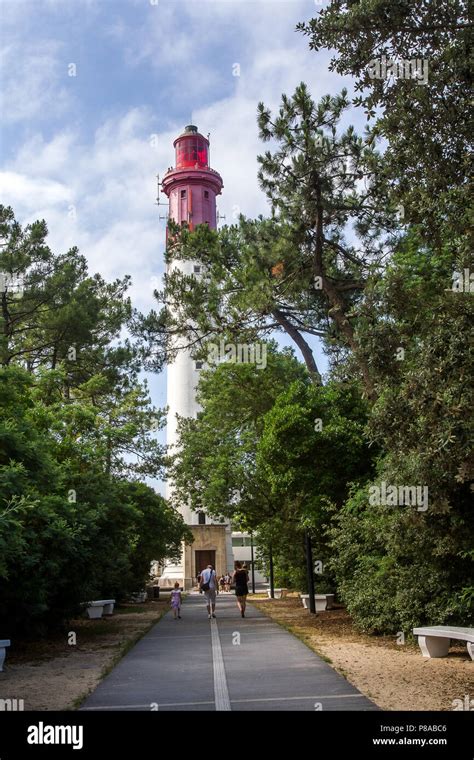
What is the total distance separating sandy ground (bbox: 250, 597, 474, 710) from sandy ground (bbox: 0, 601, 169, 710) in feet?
11.6

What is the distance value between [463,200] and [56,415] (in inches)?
496

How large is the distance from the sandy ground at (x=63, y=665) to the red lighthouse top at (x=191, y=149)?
42389 mm

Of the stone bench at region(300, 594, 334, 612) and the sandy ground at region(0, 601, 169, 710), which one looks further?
the stone bench at region(300, 594, 334, 612)

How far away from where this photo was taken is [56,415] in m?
18.5

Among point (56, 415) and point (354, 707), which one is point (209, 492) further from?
point (354, 707)

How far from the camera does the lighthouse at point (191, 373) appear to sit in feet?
162

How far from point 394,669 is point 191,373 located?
42943 millimetres

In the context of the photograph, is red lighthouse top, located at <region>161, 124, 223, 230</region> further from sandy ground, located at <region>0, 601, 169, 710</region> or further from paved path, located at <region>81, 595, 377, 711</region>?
paved path, located at <region>81, 595, 377, 711</region>

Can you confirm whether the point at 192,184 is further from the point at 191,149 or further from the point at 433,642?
the point at 433,642

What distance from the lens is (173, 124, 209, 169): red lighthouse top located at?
181ft

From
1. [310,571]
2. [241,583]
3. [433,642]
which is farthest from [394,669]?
[241,583]

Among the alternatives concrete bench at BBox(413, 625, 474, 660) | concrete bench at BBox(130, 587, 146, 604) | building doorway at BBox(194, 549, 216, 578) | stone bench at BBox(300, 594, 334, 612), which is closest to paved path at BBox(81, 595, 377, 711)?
concrete bench at BBox(413, 625, 474, 660)

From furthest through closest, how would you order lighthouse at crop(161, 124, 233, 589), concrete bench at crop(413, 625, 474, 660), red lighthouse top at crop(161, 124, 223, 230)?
red lighthouse top at crop(161, 124, 223, 230) < lighthouse at crop(161, 124, 233, 589) < concrete bench at crop(413, 625, 474, 660)

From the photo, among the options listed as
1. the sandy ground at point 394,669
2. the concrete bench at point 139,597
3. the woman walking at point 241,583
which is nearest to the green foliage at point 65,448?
the concrete bench at point 139,597
